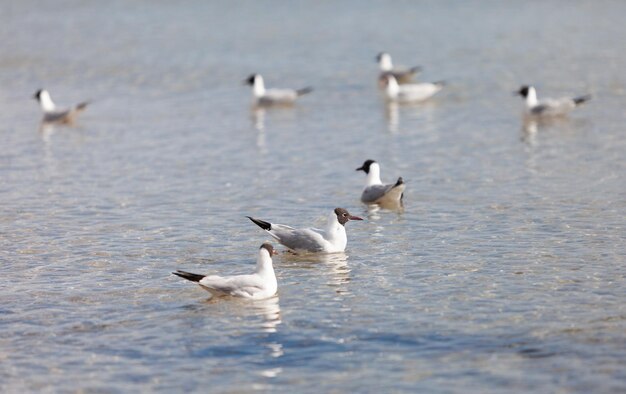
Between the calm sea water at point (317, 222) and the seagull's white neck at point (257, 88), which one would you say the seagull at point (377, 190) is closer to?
the calm sea water at point (317, 222)

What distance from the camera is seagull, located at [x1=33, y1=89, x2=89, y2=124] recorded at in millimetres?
24422

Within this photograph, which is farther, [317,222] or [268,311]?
[317,222]

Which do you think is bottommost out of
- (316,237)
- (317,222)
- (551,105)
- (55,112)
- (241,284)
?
(241,284)

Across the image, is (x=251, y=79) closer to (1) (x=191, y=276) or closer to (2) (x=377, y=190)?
(2) (x=377, y=190)

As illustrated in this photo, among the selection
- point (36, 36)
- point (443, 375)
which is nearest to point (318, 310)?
point (443, 375)

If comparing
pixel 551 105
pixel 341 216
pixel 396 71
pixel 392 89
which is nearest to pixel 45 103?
pixel 392 89

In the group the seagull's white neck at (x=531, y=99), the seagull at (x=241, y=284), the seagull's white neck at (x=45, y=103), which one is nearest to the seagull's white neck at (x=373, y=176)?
the seagull at (x=241, y=284)

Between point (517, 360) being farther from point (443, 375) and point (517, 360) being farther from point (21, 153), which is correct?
point (21, 153)

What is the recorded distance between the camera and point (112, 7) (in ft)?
154

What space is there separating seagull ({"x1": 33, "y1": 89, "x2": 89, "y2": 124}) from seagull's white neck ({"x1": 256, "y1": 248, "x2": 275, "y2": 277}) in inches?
530

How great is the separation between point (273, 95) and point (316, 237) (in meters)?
12.6

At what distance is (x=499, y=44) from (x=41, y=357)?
2524 centimetres

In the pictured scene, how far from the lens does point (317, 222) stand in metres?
15.6

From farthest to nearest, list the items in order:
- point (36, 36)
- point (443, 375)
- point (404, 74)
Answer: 1. point (36, 36)
2. point (404, 74)
3. point (443, 375)
